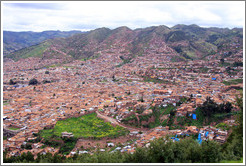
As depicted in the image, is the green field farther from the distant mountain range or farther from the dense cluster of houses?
the distant mountain range

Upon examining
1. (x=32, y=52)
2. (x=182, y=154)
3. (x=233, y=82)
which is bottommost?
(x=182, y=154)

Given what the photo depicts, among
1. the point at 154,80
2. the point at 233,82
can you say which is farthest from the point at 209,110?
the point at 154,80

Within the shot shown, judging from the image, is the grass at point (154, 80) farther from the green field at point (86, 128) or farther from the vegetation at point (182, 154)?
the vegetation at point (182, 154)

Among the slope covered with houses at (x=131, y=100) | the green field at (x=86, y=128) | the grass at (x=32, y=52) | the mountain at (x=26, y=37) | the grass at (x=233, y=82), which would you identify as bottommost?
the green field at (x=86, y=128)

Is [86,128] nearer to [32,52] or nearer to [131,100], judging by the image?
[131,100]

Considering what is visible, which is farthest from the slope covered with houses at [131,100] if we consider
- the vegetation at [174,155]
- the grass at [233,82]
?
the vegetation at [174,155]

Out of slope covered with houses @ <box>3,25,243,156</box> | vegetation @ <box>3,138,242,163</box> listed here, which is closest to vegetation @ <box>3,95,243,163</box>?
vegetation @ <box>3,138,242,163</box>

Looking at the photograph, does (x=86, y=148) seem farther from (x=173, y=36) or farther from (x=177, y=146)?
(x=173, y=36)

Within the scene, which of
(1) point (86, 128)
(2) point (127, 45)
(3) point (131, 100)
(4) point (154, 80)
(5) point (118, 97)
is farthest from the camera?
(2) point (127, 45)

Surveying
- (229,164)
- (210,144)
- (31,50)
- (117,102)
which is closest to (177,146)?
(210,144)
